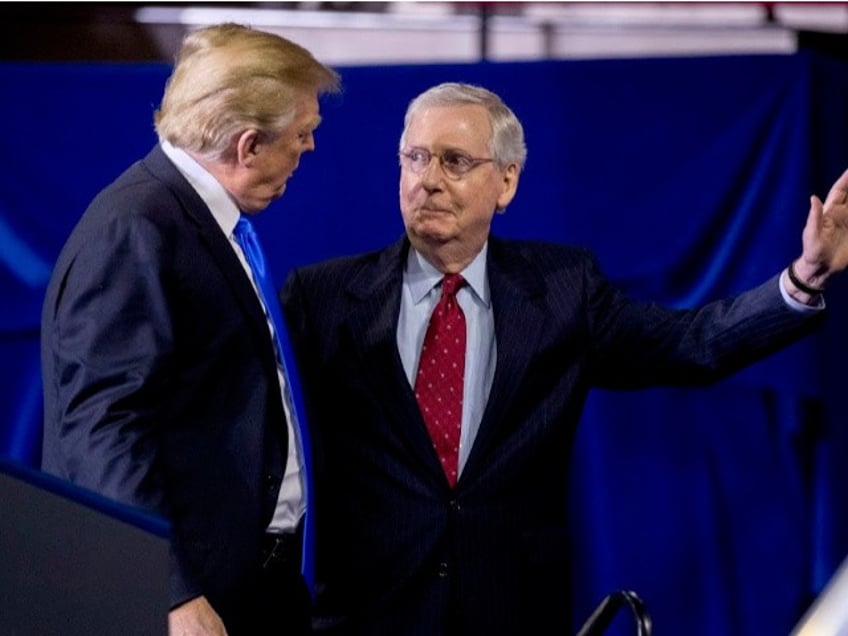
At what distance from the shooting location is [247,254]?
2.65 m

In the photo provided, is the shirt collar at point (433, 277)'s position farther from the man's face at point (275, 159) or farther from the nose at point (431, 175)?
the man's face at point (275, 159)

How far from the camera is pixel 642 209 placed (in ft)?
12.2

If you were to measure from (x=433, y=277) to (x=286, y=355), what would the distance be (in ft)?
1.21

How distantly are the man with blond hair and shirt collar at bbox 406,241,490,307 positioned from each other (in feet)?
1.14

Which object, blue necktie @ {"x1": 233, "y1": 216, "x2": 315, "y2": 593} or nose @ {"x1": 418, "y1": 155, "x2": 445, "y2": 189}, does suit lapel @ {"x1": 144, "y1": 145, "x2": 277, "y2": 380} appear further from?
nose @ {"x1": 418, "y1": 155, "x2": 445, "y2": 189}

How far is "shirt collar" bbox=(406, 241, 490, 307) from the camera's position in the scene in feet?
9.55

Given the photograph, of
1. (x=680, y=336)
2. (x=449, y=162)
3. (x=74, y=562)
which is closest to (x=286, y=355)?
(x=449, y=162)

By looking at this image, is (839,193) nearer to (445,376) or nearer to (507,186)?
(507,186)

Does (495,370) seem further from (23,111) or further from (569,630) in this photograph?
(23,111)

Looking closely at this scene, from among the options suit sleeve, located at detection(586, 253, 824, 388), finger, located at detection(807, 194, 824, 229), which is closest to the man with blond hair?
suit sleeve, located at detection(586, 253, 824, 388)

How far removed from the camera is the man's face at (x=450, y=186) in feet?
9.45

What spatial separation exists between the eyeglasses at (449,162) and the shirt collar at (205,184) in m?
0.41

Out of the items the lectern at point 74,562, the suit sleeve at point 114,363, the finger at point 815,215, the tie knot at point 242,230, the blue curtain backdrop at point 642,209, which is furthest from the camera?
the blue curtain backdrop at point 642,209

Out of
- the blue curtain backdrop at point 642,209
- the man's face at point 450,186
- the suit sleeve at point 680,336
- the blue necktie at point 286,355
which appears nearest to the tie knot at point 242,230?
the blue necktie at point 286,355
